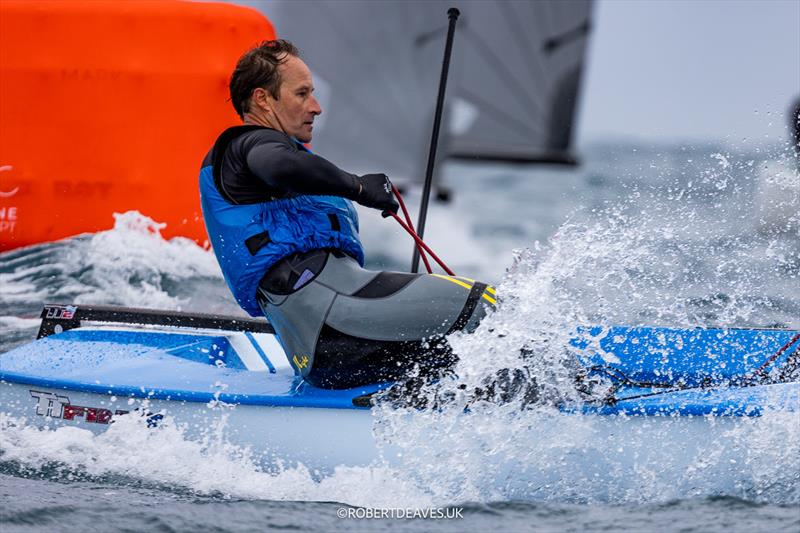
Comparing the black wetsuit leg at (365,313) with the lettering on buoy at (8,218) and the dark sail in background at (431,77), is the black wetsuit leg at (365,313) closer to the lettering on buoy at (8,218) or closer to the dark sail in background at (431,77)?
the dark sail in background at (431,77)

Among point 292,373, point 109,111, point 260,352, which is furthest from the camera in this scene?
point 109,111

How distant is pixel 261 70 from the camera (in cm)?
248

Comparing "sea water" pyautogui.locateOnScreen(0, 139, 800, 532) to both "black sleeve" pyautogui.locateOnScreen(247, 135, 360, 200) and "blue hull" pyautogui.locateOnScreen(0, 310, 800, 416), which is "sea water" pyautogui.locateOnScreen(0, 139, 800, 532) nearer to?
"blue hull" pyautogui.locateOnScreen(0, 310, 800, 416)

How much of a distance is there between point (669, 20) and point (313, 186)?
407 centimetres

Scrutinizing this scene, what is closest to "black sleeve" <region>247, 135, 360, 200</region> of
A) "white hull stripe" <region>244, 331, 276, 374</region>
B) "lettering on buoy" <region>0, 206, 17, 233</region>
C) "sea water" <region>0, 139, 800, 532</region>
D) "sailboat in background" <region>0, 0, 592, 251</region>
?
"sea water" <region>0, 139, 800, 532</region>

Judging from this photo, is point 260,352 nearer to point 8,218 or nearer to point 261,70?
point 261,70

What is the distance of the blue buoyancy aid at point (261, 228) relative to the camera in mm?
2449

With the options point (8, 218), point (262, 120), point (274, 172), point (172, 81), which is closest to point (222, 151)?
point (262, 120)

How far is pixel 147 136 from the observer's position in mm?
4977

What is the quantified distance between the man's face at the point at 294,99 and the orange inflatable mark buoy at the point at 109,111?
251 cm

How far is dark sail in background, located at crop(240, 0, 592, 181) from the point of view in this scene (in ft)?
16.6

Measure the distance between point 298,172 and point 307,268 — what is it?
0.91 feet

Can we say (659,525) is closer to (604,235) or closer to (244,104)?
(604,235)

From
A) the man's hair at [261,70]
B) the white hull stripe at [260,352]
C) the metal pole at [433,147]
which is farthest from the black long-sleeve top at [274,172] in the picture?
the metal pole at [433,147]
